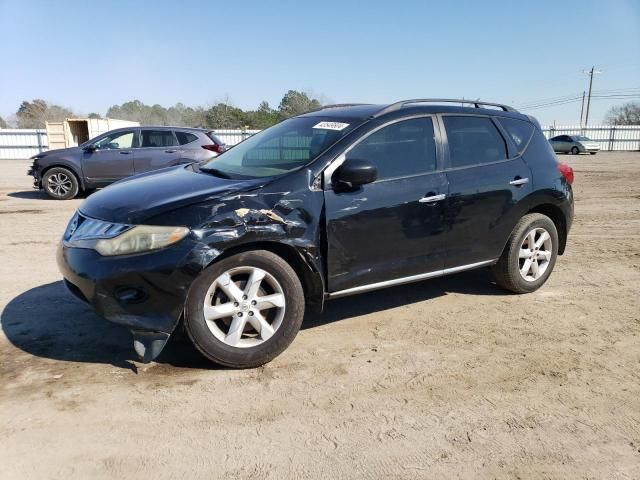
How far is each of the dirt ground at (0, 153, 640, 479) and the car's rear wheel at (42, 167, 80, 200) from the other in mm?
7140

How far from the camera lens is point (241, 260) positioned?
129 inches

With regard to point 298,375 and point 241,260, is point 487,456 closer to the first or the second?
point 298,375

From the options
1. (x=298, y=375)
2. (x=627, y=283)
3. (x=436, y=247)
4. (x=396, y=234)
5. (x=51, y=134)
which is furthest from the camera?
(x=51, y=134)

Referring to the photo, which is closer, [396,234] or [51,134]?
[396,234]

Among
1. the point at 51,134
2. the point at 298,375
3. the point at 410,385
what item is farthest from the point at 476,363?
the point at 51,134

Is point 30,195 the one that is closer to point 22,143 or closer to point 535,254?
point 535,254

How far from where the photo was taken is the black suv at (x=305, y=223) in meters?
3.14

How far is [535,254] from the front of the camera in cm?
491

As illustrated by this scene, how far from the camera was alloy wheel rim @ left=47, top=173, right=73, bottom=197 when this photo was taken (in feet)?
37.1

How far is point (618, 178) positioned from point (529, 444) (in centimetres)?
1670

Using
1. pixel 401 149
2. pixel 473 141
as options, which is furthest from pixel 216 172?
pixel 473 141

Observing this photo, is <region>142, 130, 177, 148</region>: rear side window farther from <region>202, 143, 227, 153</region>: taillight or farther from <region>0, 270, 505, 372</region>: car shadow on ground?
<region>0, 270, 505, 372</region>: car shadow on ground

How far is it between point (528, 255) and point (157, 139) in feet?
29.7

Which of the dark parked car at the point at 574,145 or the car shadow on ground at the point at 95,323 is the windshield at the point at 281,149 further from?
the dark parked car at the point at 574,145
